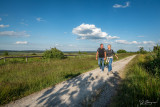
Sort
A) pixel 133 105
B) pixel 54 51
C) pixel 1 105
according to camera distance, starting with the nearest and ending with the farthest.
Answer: pixel 133 105 → pixel 1 105 → pixel 54 51

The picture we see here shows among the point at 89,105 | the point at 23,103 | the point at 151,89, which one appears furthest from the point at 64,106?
the point at 151,89

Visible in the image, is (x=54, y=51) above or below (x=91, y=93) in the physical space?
above

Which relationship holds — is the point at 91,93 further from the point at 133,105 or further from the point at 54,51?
the point at 54,51

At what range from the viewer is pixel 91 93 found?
149 inches

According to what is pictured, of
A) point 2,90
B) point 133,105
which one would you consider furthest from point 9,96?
point 133,105

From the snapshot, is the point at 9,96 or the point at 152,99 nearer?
the point at 152,99

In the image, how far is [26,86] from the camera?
15.2ft

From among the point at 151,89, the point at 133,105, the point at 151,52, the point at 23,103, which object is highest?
the point at 151,52

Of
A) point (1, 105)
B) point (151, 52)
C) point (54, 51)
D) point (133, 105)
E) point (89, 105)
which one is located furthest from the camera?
point (54, 51)

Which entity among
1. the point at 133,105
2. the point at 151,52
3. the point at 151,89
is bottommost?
the point at 133,105

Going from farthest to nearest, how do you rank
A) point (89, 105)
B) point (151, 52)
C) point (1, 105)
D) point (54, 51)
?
1. point (54, 51)
2. point (151, 52)
3. point (1, 105)
4. point (89, 105)

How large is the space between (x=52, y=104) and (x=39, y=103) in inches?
19.7

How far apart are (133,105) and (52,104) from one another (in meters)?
2.56

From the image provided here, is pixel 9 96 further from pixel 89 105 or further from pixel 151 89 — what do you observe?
pixel 151 89
